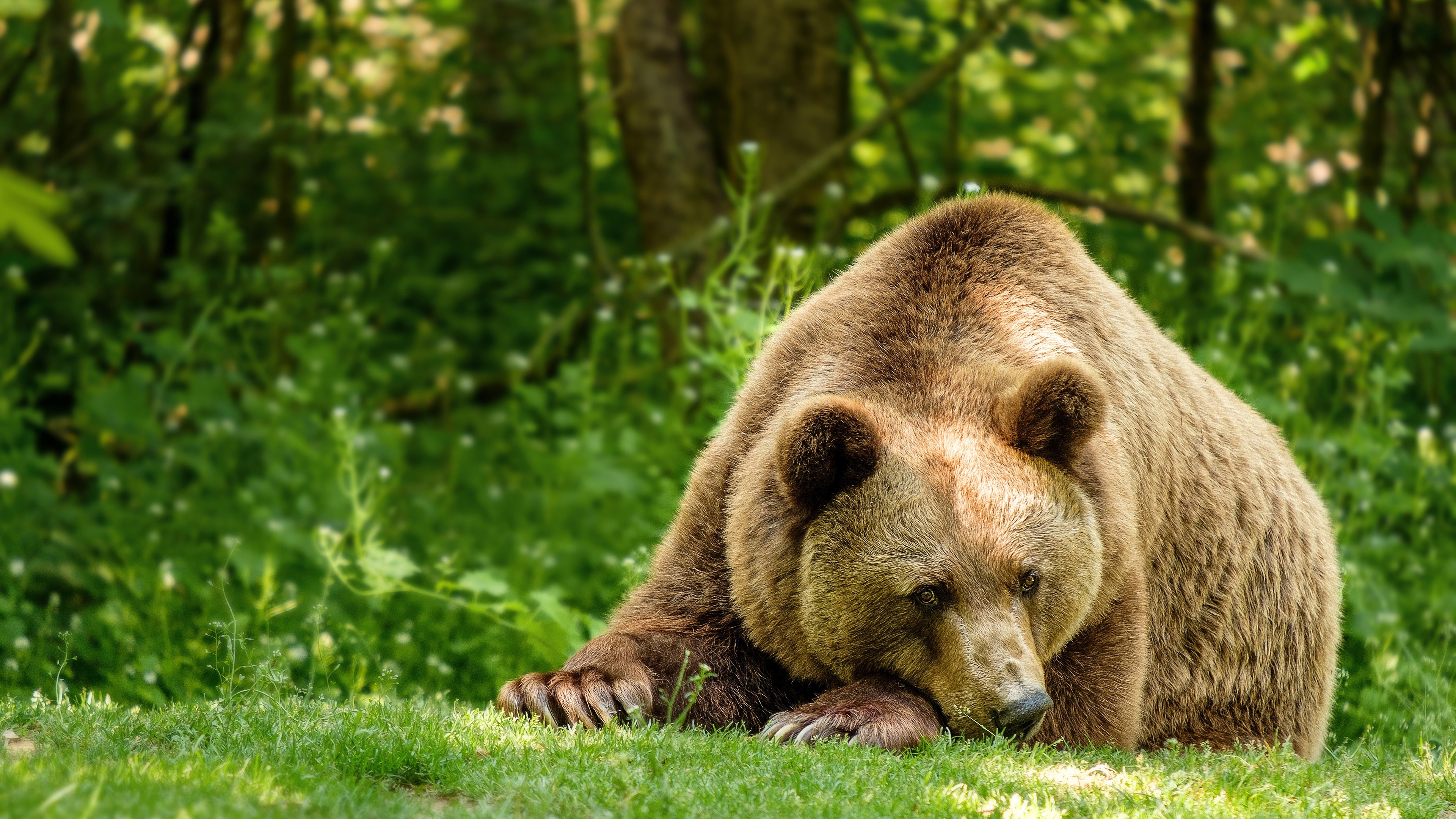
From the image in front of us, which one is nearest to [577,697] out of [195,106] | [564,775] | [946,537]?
[564,775]

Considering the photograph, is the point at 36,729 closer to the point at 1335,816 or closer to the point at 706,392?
the point at 1335,816

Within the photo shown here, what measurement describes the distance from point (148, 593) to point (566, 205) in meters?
5.58

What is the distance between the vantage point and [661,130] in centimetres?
960

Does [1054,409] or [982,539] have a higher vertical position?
[1054,409]

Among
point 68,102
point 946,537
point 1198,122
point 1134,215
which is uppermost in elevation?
point 68,102

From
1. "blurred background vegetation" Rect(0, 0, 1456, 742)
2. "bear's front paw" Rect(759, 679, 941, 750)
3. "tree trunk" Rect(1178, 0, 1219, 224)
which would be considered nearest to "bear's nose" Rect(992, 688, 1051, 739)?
"bear's front paw" Rect(759, 679, 941, 750)

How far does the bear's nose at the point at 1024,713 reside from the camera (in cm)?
384

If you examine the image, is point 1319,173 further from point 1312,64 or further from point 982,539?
point 982,539

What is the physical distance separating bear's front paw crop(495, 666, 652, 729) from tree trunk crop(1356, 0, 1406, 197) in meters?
7.59

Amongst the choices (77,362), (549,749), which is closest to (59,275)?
(77,362)

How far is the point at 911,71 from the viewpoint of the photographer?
10.3m

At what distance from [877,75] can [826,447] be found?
19.2 ft

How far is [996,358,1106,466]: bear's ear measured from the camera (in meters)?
4.13

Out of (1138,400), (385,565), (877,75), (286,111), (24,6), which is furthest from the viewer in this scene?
(286,111)
